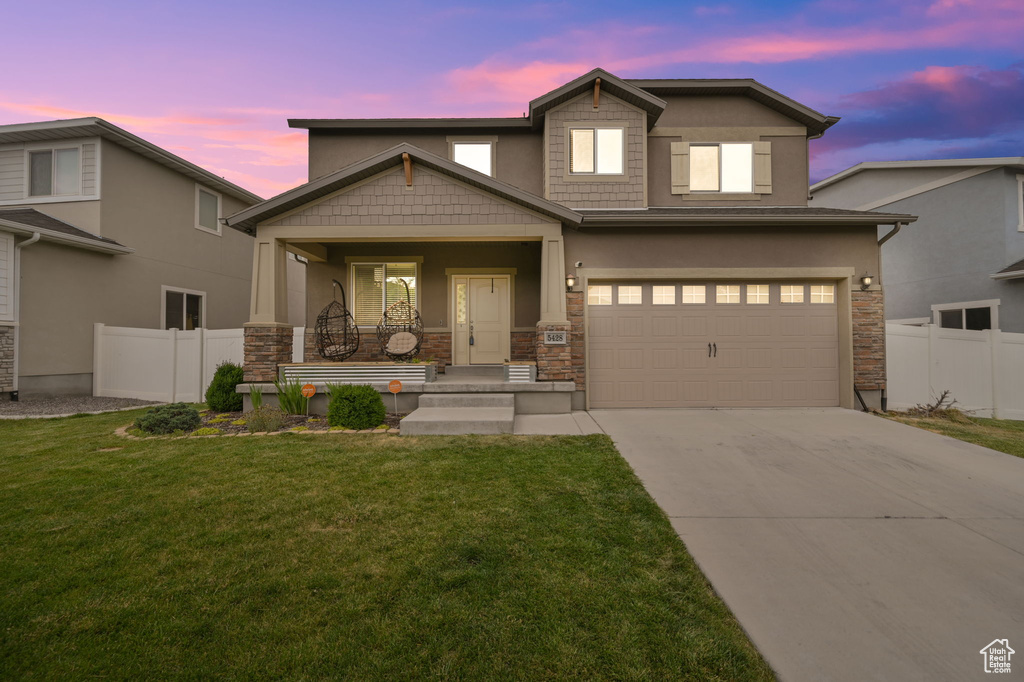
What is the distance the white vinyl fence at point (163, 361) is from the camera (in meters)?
10.6

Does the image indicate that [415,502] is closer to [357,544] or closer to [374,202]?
[357,544]

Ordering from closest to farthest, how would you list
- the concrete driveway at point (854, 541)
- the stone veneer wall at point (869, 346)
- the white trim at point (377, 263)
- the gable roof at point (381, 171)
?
the concrete driveway at point (854, 541) < the gable roof at point (381, 171) < the stone veneer wall at point (869, 346) < the white trim at point (377, 263)

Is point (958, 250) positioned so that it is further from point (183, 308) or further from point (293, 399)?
point (183, 308)

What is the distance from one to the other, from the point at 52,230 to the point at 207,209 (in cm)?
497

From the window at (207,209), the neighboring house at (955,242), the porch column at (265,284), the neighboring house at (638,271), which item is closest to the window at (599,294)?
the neighboring house at (638,271)

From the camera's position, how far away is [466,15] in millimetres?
14375

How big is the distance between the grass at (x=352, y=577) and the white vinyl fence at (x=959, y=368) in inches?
323

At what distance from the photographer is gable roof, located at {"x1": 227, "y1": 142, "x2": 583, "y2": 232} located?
839cm

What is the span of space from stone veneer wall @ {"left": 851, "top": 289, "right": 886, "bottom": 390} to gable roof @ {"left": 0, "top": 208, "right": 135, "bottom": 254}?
1784 cm

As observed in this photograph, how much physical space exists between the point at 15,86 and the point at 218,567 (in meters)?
21.5

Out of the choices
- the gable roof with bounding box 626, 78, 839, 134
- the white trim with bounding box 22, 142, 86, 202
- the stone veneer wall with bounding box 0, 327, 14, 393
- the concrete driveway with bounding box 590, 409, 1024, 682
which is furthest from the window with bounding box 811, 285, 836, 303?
the white trim with bounding box 22, 142, 86, 202

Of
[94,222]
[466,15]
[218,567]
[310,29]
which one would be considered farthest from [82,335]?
[466,15]

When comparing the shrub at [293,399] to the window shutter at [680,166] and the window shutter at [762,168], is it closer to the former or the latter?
the window shutter at [680,166]

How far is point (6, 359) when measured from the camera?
9.74 m
